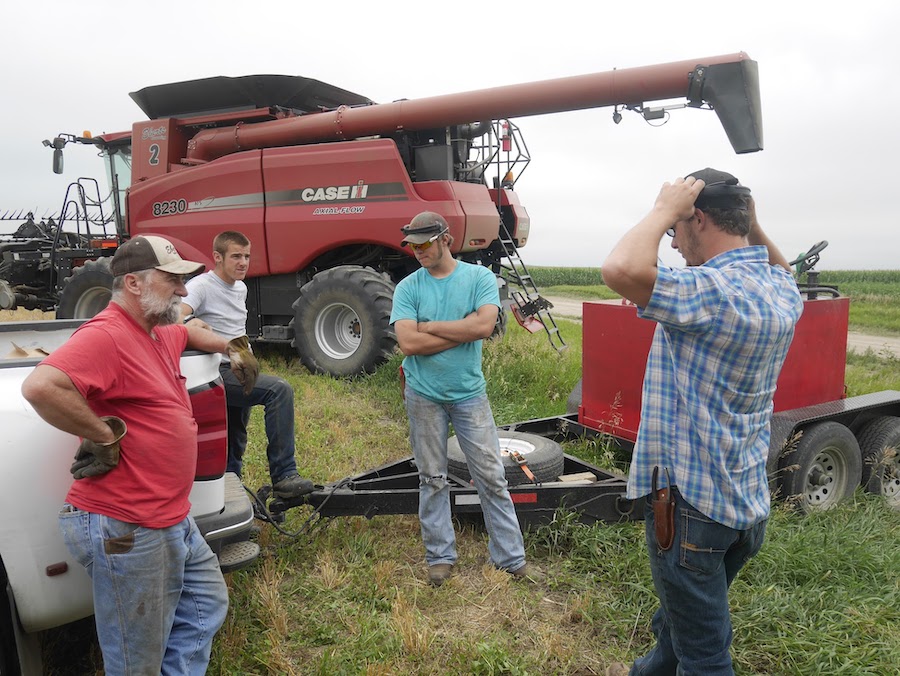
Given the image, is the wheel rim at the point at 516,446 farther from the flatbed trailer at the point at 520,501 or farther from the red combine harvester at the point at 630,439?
the flatbed trailer at the point at 520,501

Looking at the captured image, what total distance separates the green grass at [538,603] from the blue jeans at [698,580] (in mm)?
874

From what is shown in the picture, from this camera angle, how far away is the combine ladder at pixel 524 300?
8.48 metres

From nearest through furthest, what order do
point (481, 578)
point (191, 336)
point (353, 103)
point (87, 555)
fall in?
point (87, 555)
point (191, 336)
point (481, 578)
point (353, 103)

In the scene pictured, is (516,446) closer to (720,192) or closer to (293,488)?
(293,488)

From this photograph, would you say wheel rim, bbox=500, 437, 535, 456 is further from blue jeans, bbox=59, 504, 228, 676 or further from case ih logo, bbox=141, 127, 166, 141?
case ih logo, bbox=141, 127, 166, 141

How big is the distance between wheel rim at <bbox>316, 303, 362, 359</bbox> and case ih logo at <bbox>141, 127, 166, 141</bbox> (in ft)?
11.0

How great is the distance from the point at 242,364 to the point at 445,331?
97cm

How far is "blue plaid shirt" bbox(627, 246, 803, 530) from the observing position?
1.91 m

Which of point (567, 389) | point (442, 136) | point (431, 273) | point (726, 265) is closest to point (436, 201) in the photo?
point (442, 136)

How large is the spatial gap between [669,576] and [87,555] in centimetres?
177

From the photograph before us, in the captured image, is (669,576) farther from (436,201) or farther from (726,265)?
(436,201)

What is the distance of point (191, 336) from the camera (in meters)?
2.98

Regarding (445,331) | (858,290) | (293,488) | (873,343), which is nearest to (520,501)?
(445,331)

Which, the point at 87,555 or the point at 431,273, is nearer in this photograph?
the point at 87,555
